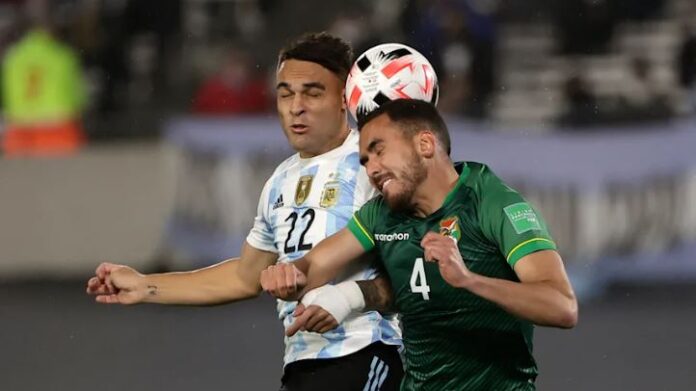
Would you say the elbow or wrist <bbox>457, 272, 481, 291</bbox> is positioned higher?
wrist <bbox>457, 272, 481, 291</bbox>

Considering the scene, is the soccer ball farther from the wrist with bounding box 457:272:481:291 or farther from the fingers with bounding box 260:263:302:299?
the wrist with bounding box 457:272:481:291

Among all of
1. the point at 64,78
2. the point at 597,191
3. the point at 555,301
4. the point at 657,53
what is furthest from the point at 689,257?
the point at 555,301

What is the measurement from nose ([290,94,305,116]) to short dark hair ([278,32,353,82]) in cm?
17

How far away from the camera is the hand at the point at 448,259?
13.7 ft

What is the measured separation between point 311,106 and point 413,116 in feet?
2.17

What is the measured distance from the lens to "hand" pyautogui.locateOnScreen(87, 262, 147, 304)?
17.7 feet

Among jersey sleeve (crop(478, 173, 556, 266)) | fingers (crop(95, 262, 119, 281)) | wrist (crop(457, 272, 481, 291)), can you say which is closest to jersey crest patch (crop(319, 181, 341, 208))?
jersey sleeve (crop(478, 173, 556, 266))

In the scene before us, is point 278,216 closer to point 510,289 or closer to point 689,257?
point 510,289

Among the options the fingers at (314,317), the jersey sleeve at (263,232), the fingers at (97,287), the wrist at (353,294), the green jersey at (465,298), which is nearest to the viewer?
the green jersey at (465,298)

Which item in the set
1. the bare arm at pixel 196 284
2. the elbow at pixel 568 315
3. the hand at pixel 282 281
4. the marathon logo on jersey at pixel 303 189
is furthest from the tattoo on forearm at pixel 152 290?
the elbow at pixel 568 315

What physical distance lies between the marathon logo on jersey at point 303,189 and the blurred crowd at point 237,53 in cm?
778

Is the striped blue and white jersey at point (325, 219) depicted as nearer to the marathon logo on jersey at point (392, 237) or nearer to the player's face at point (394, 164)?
the marathon logo on jersey at point (392, 237)

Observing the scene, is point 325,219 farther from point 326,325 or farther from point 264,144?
point 264,144

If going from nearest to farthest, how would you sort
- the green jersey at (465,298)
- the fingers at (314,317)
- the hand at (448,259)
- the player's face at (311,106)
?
the hand at (448,259), the green jersey at (465,298), the fingers at (314,317), the player's face at (311,106)
